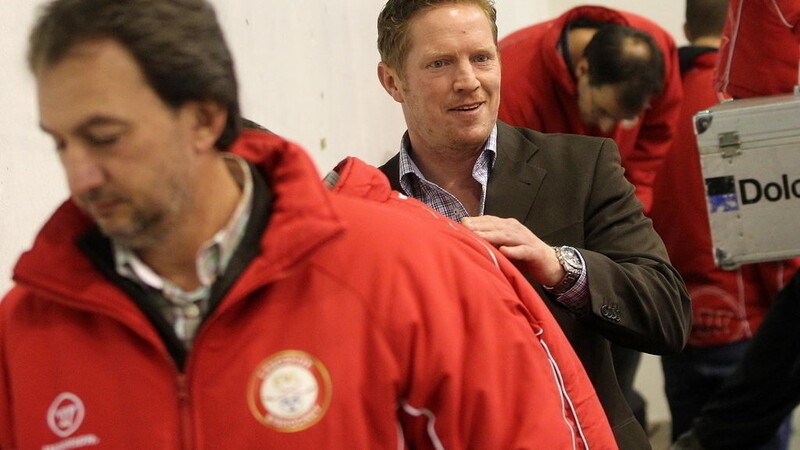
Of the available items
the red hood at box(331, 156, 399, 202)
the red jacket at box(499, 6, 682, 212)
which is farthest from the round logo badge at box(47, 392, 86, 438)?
the red jacket at box(499, 6, 682, 212)

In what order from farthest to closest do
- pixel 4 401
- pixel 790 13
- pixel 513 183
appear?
pixel 790 13, pixel 513 183, pixel 4 401

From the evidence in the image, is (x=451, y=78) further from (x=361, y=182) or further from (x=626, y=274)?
(x=361, y=182)

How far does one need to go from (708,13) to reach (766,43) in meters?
0.97

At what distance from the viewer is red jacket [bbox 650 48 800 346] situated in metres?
3.56

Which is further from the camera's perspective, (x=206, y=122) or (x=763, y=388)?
(x=763, y=388)

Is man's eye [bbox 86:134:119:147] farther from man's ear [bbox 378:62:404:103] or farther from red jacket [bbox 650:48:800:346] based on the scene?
red jacket [bbox 650:48:800:346]

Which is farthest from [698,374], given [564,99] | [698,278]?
[564,99]

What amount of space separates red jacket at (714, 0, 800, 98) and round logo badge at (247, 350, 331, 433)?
6.57 ft

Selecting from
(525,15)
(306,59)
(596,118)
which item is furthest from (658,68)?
(525,15)

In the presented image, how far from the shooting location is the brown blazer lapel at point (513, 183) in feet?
7.02

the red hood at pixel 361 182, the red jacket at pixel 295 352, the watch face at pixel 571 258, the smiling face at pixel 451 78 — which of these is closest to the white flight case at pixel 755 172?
the smiling face at pixel 451 78

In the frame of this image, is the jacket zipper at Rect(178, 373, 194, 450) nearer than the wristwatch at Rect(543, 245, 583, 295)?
Yes

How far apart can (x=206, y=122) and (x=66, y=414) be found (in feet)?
1.18

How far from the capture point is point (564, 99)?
3299 mm
